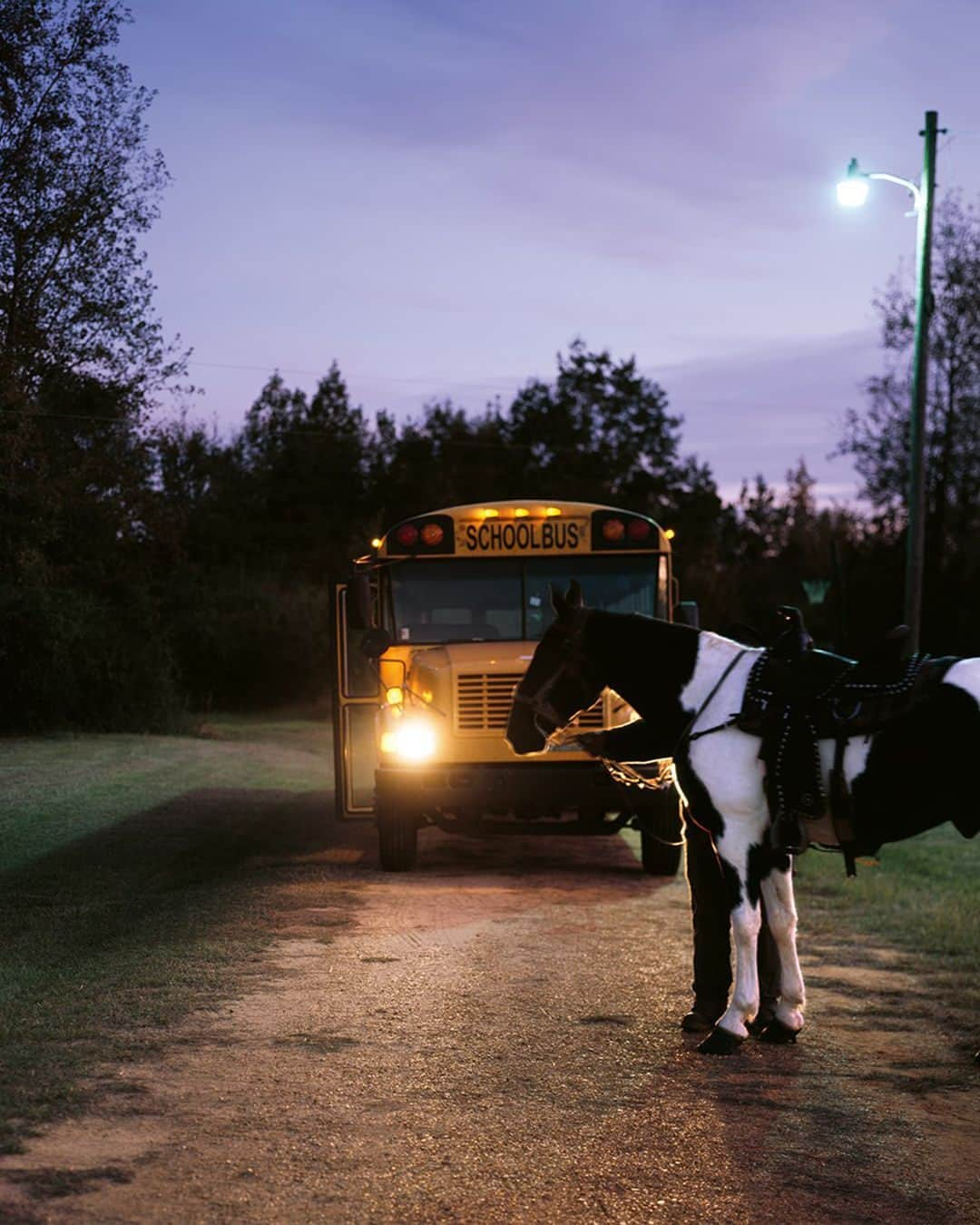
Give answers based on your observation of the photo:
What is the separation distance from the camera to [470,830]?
13.6 m

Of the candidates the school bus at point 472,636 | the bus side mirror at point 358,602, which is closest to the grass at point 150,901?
the school bus at point 472,636

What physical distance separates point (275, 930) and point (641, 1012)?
126 inches

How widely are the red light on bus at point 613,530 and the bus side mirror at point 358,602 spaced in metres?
2.16

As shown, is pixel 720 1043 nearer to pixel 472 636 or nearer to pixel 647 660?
pixel 647 660

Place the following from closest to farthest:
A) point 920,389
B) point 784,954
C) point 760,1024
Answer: point 784,954 → point 760,1024 → point 920,389

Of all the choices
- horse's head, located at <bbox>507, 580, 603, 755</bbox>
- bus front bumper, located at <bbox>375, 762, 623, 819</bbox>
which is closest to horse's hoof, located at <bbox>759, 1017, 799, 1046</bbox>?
horse's head, located at <bbox>507, 580, 603, 755</bbox>

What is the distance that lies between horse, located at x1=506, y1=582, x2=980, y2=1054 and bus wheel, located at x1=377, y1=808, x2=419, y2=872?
18.1ft

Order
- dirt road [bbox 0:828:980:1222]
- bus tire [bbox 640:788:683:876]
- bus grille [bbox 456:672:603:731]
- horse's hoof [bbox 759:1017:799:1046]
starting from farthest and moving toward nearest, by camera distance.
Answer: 1. bus grille [bbox 456:672:603:731]
2. bus tire [bbox 640:788:683:876]
3. horse's hoof [bbox 759:1017:799:1046]
4. dirt road [bbox 0:828:980:1222]

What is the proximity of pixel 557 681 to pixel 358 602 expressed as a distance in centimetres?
506

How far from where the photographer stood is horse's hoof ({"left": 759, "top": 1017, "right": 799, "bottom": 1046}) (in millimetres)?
7613

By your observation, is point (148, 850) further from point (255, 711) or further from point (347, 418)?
point (347, 418)

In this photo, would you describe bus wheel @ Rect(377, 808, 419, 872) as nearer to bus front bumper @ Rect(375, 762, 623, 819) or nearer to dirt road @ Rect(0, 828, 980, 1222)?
bus front bumper @ Rect(375, 762, 623, 819)

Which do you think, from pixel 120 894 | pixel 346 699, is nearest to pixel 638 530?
pixel 346 699

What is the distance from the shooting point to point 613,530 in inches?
542
